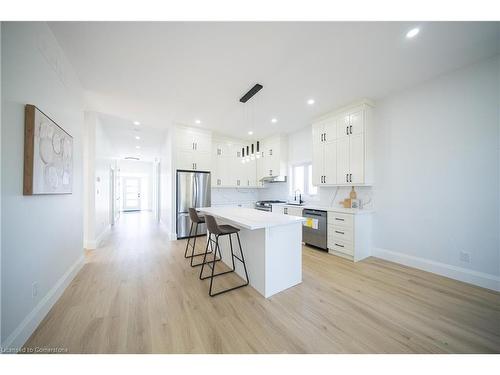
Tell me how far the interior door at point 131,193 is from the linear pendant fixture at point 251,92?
33.3 ft

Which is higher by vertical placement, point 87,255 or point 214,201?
point 214,201

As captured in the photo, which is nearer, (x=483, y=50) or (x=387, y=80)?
→ (x=483, y=50)

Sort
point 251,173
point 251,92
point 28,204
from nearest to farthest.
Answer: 1. point 28,204
2. point 251,92
3. point 251,173

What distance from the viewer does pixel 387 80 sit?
8.37 feet

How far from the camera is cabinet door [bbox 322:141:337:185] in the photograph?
11.4 ft

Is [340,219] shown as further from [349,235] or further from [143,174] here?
[143,174]

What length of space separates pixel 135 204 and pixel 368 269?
12056 millimetres

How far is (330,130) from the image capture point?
3.56m

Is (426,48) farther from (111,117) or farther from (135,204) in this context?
(135,204)

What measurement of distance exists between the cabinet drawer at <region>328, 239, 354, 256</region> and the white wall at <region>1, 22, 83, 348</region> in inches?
151

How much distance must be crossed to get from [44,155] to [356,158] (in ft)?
13.7

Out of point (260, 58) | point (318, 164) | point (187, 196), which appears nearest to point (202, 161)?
point (187, 196)

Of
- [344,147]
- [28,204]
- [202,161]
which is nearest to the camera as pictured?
[28,204]
